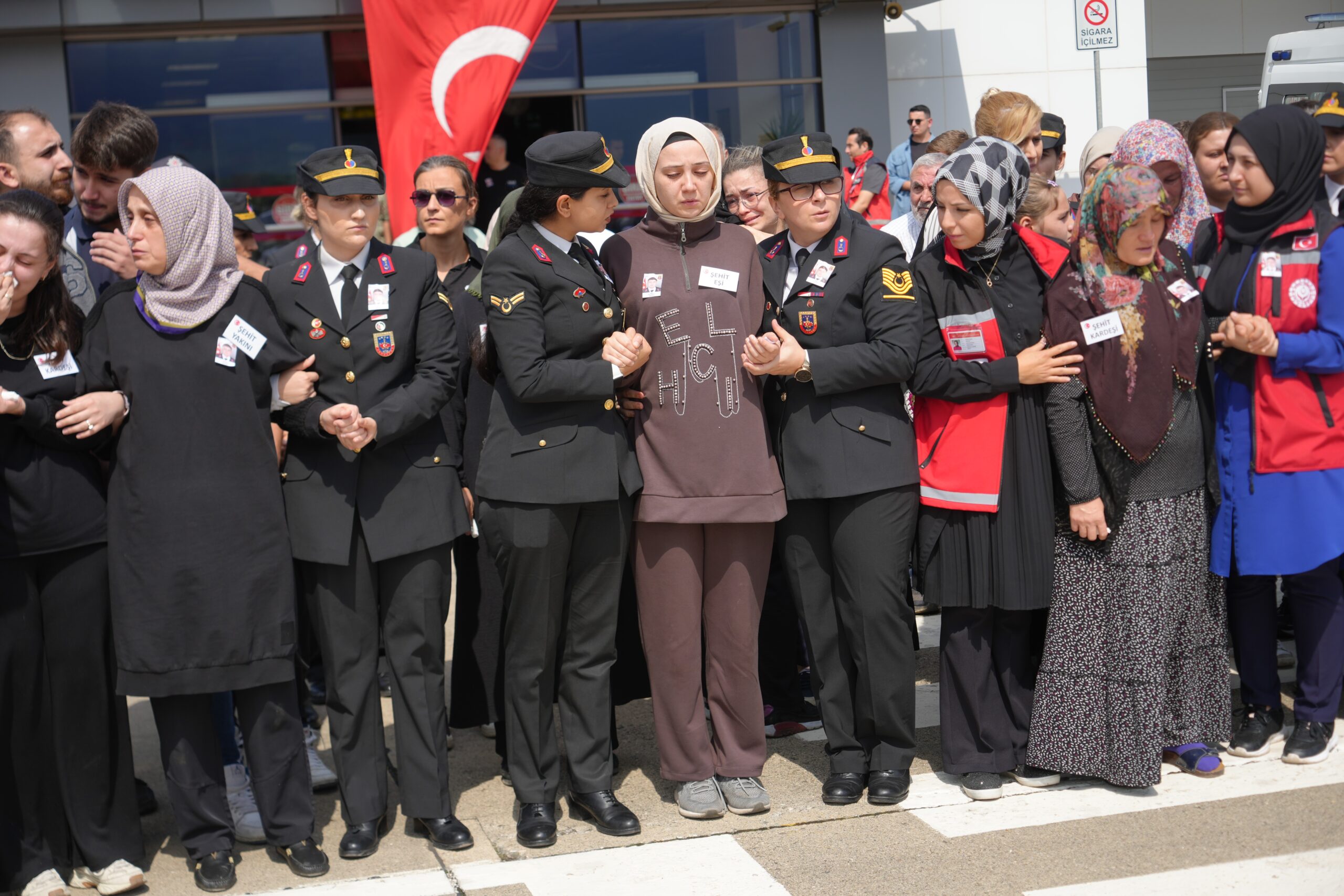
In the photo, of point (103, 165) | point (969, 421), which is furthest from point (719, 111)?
point (969, 421)

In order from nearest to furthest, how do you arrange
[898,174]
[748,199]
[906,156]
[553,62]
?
[748,199]
[898,174]
[906,156]
[553,62]

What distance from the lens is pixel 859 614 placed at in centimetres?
421

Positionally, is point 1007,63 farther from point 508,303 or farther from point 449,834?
point 449,834

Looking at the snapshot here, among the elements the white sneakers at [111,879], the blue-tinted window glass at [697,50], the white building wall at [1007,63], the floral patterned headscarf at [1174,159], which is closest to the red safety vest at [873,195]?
the white building wall at [1007,63]

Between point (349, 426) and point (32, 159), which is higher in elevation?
point (32, 159)

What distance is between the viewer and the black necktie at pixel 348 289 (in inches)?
157

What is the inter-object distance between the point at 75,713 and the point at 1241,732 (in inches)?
159

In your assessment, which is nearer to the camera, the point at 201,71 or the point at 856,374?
the point at 856,374

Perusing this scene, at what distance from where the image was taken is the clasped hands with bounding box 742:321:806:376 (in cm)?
392

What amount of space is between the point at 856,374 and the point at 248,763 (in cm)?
232

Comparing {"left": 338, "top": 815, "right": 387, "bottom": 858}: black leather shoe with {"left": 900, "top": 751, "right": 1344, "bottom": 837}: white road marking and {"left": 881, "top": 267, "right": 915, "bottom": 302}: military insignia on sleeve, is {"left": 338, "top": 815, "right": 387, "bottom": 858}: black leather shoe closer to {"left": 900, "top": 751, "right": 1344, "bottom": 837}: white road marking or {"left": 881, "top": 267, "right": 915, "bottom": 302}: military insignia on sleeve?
{"left": 900, "top": 751, "right": 1344, "bottom": 837}: white road marking

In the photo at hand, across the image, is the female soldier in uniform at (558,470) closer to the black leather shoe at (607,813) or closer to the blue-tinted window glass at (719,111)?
the black leather shoe at (607,813)

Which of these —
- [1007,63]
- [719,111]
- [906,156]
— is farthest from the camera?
[1007,63]

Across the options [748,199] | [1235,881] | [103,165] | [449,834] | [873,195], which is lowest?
[1235,881]
